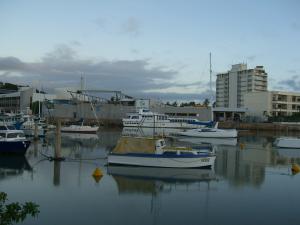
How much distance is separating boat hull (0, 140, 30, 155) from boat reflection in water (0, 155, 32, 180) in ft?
1.57

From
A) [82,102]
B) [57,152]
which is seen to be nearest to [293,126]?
[82,102]

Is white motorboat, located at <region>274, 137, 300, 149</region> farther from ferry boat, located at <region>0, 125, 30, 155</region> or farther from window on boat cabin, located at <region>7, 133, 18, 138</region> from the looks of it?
window on boat cabin, located at <region>7, 133, 18, 138</region>

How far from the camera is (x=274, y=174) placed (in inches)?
1104

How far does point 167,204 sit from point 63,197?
5.17 m

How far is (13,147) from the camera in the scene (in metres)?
33.1

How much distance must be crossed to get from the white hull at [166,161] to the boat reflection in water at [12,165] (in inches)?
261

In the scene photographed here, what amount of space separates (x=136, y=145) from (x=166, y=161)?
2.38 meters

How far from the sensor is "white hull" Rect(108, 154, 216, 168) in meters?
27.2

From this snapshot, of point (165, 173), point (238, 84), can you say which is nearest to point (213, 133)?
point (165, 173)

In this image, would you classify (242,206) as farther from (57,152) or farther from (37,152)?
(37,152)

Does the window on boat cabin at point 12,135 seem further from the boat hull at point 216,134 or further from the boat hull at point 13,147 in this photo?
the boat hull at point 216,134

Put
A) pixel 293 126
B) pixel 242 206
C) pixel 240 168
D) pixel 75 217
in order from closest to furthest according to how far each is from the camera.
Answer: pixel 75 217 → pixel 242 206 → pixel 240 168 → pixel 293 126

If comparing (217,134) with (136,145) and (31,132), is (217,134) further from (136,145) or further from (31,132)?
(136,145)

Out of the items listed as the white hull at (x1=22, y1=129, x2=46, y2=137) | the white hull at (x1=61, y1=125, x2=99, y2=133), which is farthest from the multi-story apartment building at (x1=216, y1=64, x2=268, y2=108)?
the white hull at (x1=22, y1=129, x2=46, y2=137)
